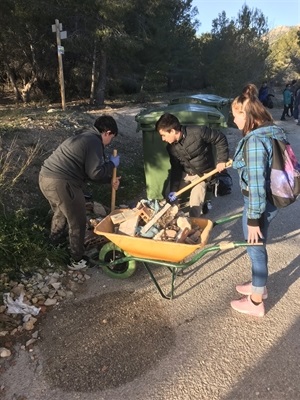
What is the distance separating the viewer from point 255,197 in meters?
2.46

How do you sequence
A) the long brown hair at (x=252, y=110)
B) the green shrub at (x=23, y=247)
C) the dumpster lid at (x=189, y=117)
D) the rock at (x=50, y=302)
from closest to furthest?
the long brown hair at (x=252, y=110) < the rock at (x=50, y=302) < the green shrub at (x=23, y=247) < the dumpster lid at (x=189, y=117)

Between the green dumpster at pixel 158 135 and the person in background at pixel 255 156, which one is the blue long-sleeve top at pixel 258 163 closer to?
the person in background at pixel 255 156

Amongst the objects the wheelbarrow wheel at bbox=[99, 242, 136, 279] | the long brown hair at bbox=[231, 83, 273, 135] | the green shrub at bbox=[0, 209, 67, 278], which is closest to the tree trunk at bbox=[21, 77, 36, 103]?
the green shrub at bbox=[0, 209, 67, 278]

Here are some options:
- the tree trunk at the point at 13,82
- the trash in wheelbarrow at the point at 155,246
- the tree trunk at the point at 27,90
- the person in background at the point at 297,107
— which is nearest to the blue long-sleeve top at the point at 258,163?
the trash in wheelbarrow at the point at 155,246

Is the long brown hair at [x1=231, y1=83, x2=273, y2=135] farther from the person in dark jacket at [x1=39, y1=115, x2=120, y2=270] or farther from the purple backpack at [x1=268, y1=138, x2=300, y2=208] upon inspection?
the person in dark jacket at [x1=39, y1=115, x2=120, y2=270]

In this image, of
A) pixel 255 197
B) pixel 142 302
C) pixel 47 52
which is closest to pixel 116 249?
pixel 142 302

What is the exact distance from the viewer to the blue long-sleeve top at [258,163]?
2.40m

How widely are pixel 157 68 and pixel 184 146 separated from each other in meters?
18.2

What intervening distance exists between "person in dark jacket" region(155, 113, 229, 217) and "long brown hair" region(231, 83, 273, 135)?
4.05 ft

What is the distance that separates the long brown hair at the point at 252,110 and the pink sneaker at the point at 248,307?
1508 mm

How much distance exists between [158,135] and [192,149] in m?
1.05

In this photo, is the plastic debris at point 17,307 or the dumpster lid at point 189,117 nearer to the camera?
the plastic debris at point 17,307

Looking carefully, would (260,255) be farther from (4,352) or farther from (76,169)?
(4,352)

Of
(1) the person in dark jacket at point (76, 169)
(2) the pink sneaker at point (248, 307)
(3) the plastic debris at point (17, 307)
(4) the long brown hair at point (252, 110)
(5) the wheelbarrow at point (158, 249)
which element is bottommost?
(3) the plastic debris at point (17, 307)
